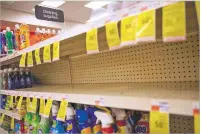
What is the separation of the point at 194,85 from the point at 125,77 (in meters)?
0.50

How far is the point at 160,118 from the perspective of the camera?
0.58m

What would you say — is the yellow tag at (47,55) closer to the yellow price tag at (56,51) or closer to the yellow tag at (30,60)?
the yellow price tag at (56,51)

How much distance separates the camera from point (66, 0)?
19.5 feet

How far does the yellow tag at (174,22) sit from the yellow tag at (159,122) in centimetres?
23

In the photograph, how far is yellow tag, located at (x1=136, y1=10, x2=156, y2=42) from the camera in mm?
599

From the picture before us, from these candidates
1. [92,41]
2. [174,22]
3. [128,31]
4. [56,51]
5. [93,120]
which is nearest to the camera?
[174,22]

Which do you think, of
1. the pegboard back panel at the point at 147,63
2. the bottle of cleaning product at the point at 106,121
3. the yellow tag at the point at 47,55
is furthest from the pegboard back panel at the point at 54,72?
the bottle of cleaning product at the point at 106,121

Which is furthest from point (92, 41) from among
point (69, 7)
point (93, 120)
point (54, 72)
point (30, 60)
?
point (69, 7)

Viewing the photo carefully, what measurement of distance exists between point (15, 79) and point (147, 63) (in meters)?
1.61

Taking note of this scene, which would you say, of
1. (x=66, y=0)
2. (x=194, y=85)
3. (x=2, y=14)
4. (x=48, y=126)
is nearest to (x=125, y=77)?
(x=194, y=85)

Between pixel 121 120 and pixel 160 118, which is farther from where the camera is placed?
pixel 121 120

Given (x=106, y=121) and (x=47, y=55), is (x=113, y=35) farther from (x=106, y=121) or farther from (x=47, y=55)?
(x=47, y=55)

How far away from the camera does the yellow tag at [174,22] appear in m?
0.54

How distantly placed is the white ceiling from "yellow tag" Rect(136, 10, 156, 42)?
5.94 meters
